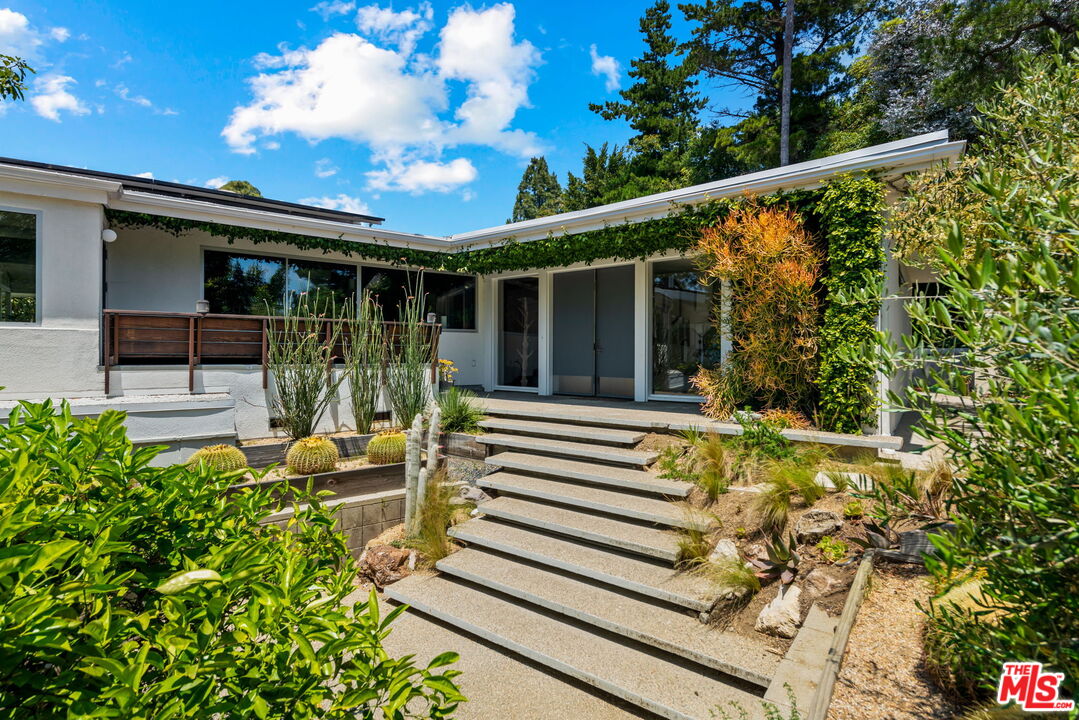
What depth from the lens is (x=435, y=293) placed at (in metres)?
11.0

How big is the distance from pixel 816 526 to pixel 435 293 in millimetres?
8990

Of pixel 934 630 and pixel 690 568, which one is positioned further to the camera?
pixel 690 568

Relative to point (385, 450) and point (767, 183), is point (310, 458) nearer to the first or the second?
point (385, 450)

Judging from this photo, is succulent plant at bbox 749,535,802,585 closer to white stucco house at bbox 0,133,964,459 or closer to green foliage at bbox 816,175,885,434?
green foliage at bbox 816,175,885,434

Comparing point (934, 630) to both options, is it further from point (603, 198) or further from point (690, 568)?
point (603, 198)

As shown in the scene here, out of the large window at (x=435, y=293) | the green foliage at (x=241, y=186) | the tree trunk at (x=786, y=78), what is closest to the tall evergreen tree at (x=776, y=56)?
the tree trunk at (x=786, y=78)

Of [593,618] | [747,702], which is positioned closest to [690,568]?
[593,618]

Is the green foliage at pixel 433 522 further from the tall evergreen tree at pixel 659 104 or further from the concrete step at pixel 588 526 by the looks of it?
the tall evergreen tree at pixel 659 104

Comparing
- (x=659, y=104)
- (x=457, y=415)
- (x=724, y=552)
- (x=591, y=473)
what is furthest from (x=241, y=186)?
(x=724, y=552)

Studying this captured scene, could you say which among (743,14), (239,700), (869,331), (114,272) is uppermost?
(743,14)

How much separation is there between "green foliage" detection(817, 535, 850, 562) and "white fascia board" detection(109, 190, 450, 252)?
27.1 feet

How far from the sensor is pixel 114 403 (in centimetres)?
543

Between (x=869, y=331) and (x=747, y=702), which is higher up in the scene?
(x=869, y=331)

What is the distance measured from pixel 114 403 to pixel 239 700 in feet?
20.3
